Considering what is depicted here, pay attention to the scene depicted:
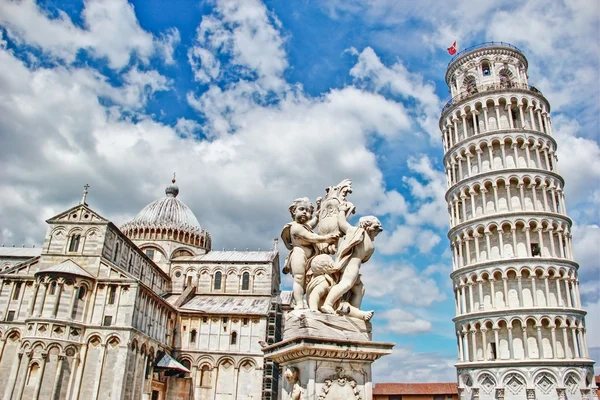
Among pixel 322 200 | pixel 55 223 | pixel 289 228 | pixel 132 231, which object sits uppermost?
pixel 132 231

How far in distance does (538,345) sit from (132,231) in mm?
43867

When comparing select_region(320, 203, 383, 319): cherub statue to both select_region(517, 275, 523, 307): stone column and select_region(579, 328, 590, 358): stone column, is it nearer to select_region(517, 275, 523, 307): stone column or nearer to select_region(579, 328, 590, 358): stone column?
select_region(517, 275, 523, 307): stone column

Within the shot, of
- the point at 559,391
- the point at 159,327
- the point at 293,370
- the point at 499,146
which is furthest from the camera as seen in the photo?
the point at 159,327

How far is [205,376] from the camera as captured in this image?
45.0 m

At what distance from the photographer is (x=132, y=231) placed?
187ft

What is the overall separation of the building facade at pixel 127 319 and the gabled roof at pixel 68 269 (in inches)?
3.1

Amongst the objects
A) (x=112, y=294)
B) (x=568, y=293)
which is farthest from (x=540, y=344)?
(x=112, y=294)

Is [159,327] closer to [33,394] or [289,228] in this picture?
[33,394]

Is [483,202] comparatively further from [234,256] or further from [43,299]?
[43,299]

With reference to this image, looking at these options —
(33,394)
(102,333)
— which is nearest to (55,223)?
(102,333)

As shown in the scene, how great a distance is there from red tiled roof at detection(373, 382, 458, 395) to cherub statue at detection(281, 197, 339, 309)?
57.9 meters

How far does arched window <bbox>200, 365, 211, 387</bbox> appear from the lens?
1759 inches

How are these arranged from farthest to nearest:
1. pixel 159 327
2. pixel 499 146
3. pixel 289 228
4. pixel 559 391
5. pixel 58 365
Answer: pixel 159 327, pixel 499 146, pixel 58 365, pixel 559 391, pixel 289 228

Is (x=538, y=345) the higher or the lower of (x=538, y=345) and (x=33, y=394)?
the higher
